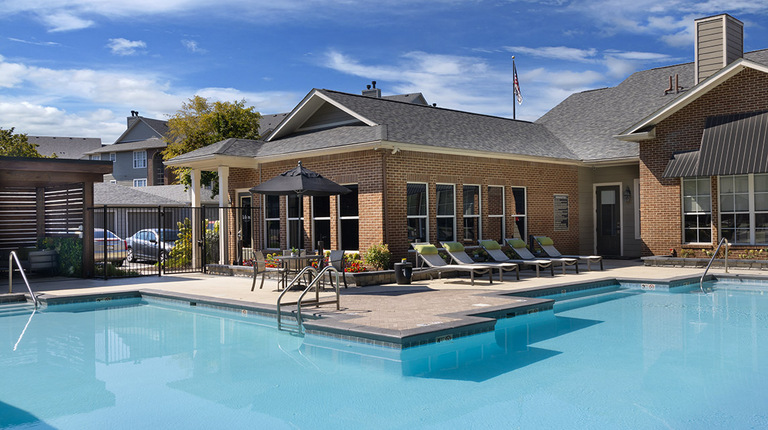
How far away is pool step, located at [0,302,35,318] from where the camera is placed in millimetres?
12180

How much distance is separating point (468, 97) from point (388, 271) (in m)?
28.0

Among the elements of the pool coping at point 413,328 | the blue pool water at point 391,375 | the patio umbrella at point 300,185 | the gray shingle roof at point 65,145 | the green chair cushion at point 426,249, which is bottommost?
the blue pool water at point 391,375

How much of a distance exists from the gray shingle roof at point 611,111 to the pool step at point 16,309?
1633cm

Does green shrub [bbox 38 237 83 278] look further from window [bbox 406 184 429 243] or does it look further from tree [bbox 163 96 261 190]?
tree [bbox 163 96 261 190]

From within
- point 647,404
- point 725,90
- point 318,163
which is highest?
point 725,90

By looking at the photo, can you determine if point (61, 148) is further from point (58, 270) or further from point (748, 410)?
point (748, 410)

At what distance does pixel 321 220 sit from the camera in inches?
679

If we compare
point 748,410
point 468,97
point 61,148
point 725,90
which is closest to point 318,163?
point 725,90

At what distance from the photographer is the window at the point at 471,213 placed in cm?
1764

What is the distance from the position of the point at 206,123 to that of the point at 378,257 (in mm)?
14195

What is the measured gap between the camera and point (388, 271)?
1480 centimetres

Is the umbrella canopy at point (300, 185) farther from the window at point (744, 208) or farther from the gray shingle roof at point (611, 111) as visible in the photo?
the window at point (744, 208)

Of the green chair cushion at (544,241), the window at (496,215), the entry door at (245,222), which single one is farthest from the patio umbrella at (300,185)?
the green chair cushion at (544,241)

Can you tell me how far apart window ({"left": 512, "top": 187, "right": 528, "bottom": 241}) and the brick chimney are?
258 inches
